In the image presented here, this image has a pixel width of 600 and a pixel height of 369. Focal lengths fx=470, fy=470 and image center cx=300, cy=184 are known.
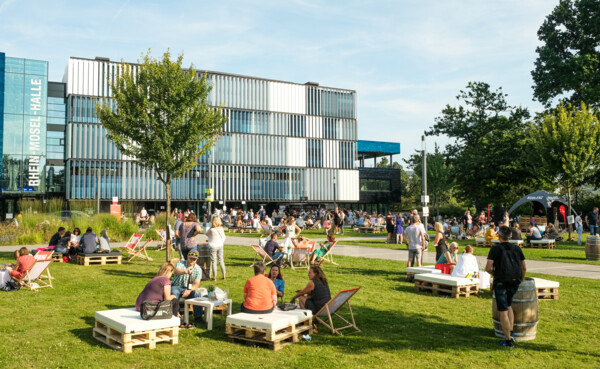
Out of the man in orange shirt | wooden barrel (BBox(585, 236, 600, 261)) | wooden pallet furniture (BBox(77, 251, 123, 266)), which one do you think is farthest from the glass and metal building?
the man in orange shirt

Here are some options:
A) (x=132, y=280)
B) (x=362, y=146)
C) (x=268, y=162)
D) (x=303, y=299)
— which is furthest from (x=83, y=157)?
(x=303, y=299)

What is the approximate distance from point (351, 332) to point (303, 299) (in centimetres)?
99

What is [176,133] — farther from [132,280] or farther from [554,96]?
[554,96]

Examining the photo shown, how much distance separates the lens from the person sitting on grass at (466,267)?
33.8 ft

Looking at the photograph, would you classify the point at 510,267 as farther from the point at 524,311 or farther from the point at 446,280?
the point at 446,280

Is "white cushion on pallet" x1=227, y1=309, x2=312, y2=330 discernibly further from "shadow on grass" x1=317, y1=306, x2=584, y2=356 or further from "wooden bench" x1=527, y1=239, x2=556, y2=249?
"wooden bench" x1=527, y1=239, x2=556, y2=249

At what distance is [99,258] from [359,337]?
35.9 ft

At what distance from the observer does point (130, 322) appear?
6336 mm

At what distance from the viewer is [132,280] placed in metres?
11.9

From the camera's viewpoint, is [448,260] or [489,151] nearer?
[448,260]

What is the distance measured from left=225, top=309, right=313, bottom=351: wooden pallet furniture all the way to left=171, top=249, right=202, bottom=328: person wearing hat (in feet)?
4.62

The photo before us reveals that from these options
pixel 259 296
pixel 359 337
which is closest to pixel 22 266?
pixel 259 296

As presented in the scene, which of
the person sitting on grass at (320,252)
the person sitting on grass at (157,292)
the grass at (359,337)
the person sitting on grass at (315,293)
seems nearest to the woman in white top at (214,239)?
the grass at (359,337)

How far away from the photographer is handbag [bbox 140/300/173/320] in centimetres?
646
